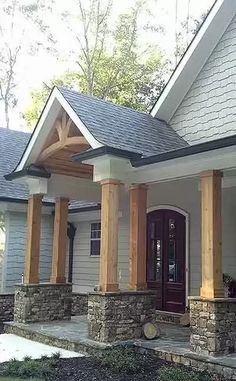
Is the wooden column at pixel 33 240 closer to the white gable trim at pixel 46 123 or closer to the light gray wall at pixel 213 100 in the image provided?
the white gable trim at pixel 46 123

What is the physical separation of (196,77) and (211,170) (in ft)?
11.0

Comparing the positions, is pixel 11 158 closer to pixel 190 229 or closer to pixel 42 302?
pixel 42 302

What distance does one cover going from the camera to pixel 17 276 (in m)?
12.0

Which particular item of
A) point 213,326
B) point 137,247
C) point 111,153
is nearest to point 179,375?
point 213,326

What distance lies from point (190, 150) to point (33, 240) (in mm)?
4515

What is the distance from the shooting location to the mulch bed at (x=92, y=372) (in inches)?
232

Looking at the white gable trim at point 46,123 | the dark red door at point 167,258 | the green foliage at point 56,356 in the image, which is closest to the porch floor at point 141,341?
the green foliage at point 56,356

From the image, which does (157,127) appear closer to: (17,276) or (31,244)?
(31,244)

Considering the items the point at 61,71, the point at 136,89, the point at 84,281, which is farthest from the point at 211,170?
the point at 61,71

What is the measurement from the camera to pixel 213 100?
8.99m

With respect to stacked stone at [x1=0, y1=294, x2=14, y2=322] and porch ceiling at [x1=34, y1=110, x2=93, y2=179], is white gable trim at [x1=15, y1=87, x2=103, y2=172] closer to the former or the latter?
porch ceiling at [x1=34, y1=110, x2=93, y2=179]

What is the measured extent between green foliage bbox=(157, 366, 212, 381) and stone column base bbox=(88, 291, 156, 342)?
1.60 m

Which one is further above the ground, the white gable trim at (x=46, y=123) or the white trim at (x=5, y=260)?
the white gable trim at (x=46, y=123)

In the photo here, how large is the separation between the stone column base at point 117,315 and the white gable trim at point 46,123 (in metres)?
2.91
